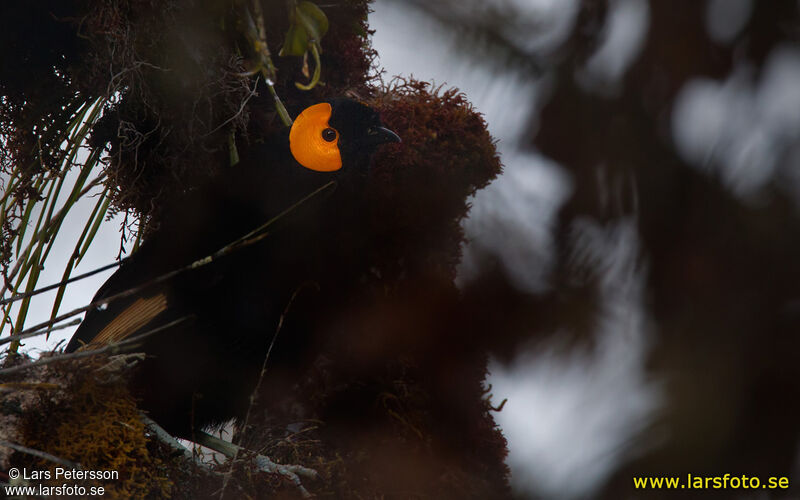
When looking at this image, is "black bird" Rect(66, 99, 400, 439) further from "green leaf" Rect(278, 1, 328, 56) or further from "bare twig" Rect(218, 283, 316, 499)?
"green leaf" Rect(278, 1, 328, 56)

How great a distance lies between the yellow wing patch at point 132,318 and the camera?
41.4 inches

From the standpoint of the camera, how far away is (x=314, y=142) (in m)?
1.11

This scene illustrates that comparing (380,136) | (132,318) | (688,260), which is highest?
(380,136)

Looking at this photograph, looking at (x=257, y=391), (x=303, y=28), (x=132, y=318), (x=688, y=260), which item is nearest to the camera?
(x=688, y=260)

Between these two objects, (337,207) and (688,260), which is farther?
(337,207)

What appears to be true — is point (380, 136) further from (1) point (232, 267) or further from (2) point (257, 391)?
(2) point (257, 391)

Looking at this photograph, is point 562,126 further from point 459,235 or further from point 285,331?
point 285,331

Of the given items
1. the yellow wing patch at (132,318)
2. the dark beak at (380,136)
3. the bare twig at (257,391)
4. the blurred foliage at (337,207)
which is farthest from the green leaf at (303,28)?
the yellow wing patch at (132,318)

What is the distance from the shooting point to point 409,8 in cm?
47

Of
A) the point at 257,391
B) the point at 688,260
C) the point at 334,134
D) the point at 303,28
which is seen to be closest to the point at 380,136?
the point at 334,134

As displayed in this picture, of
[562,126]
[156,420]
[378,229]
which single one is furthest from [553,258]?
[156,420]

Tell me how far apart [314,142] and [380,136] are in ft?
0.50

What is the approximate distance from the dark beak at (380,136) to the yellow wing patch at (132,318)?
46cm

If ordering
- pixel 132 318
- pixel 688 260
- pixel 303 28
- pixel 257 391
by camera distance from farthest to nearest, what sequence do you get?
pixel 132 318, pixel 257 391, pixel 303 28, pixel 688 260
